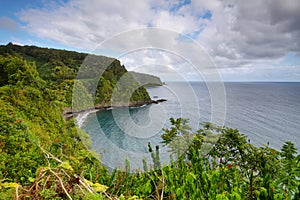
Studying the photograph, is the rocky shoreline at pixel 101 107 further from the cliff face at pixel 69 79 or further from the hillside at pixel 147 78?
the hillside at pixel 147 78

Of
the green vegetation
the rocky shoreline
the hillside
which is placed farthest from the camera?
the rocky shoreline

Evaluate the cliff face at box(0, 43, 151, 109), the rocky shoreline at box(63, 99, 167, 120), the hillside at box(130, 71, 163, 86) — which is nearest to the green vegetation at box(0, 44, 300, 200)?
the hillside at box(130, 71, 163, 86)

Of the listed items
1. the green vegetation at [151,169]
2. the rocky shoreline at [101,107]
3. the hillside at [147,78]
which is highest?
the hillside at [147,78]

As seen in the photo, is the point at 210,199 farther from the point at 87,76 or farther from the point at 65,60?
the point at 65,60

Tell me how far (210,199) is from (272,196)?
1.27 feet

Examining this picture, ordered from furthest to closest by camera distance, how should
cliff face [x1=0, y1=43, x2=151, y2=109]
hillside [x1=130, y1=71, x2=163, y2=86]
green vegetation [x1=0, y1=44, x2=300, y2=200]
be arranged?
cliff face [x1=0, y1=43, x2=151, y2=109] < hillside [x1=130, y1=71, x2=163, y2=86] < green vegetation [x1=0, y1=44, x2=300, y2=200]

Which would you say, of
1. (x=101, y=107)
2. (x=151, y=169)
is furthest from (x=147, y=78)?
(x=101, y=107)

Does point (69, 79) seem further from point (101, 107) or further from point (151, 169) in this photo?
point (151, 169)

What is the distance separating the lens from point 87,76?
3412cm

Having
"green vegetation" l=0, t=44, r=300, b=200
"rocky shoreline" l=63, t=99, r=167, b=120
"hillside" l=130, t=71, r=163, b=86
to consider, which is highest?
"hillside" l=130, t=71, r=163, b=86

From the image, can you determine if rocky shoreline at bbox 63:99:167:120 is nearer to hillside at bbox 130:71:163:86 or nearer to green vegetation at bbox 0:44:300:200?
green vegetation at bbox 0:44:300:200

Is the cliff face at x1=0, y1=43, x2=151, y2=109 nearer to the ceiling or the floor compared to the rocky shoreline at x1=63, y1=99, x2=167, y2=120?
nearer to the ceiling

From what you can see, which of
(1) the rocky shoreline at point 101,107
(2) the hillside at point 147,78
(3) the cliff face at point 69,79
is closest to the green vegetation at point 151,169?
(2) the hillside at point 147,78

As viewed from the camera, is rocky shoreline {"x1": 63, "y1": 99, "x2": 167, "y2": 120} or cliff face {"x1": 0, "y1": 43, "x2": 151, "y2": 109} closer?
cliff face {"x1": 0, "y1": 43, "x2": 151, "y2": 109}
